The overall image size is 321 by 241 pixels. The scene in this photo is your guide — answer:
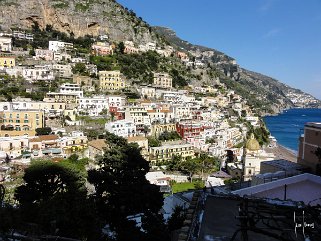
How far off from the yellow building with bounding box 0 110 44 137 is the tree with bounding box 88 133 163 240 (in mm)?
29332

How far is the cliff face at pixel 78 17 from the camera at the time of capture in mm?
83438

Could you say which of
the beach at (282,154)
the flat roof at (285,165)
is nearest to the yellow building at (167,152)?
the beach at (282,154)

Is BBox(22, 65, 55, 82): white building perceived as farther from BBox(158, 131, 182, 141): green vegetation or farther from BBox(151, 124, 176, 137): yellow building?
BBox(158, 131, 182, 141): green vegetation

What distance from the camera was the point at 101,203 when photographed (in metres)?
14.0

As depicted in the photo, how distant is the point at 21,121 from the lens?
1651 inches

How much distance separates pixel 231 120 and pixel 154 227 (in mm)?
60935

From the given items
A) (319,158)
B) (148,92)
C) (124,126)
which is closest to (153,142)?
(124,126)

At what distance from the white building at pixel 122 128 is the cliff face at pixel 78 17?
52.1 m

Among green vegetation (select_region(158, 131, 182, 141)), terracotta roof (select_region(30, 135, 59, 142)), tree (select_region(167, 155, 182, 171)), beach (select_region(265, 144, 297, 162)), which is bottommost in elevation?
beach (select_region(265, 144, 297, 162))

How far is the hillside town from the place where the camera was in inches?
1103

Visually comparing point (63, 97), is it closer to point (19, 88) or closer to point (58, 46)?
point (19, 88)

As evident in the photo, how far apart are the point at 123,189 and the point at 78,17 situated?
84380mm

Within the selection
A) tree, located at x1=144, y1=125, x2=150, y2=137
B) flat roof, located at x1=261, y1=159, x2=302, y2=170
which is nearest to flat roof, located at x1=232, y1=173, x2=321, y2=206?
flat roof, located at x1=261, y1=159, x2=302, y2=170

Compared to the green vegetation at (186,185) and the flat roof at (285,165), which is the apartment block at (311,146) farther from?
the green vegetation at (186,185)
